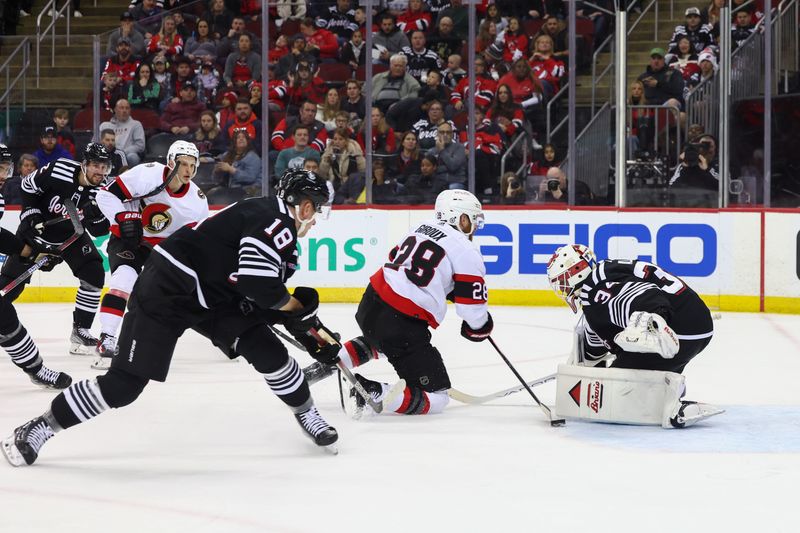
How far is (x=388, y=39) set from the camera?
9633 millimetres

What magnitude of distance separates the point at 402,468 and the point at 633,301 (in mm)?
1126

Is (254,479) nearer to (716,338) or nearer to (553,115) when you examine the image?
(716,338)

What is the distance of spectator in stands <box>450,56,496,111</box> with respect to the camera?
944 cm

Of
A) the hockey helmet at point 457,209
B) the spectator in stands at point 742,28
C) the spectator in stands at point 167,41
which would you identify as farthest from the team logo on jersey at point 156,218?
the spectator in stands at point 742,28

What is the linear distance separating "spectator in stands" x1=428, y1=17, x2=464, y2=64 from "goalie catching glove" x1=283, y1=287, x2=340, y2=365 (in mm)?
5789

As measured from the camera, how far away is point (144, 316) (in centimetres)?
382

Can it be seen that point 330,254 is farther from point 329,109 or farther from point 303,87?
point 303,87

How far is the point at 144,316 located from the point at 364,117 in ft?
19.5

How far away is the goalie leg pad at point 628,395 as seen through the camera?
4.46m

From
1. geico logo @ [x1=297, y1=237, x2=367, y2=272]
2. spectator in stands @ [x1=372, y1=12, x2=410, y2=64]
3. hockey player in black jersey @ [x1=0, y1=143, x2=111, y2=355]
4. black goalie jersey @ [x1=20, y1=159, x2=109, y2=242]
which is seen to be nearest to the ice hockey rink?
hockey player in black jersey @ [x1=0, y1=143, x2=111, y2=355]

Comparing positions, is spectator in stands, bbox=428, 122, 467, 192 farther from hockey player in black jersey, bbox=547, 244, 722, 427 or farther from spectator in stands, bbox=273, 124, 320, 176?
hockey player in black jersey, bbox=547, 244, 722, 427

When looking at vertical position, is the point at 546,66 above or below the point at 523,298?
above

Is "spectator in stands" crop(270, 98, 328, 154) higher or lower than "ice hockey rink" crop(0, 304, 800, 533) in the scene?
higher

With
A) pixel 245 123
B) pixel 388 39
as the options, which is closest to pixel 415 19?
pixel 388 39
